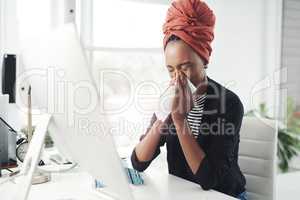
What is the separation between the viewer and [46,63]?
0.87 m

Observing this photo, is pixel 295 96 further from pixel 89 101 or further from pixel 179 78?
pixel 89 101

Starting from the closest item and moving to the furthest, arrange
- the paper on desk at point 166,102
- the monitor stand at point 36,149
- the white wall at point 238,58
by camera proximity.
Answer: the monitor stand at point 36,149
the paper on desk at point 166,102
the white wall at point 238,58

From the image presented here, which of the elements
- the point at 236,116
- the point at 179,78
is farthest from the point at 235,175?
the point at 179,78

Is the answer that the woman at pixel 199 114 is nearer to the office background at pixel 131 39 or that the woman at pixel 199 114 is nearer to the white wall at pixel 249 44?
the office background at pixel 131 39

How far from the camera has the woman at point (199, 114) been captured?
1636 mm

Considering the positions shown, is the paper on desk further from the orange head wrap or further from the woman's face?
the orange head wrap

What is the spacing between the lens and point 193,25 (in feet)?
5.35

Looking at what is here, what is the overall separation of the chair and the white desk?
383mm

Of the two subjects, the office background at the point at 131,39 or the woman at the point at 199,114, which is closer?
the woman at the point at 199,114

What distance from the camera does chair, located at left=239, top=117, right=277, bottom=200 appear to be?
1643 mm

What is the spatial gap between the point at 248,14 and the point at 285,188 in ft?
4.24

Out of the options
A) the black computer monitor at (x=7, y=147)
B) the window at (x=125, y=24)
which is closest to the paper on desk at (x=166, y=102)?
the window at (x=125, y=24)

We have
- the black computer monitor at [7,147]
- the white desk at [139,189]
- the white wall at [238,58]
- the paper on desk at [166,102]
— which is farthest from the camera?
the white wall at [238,58]

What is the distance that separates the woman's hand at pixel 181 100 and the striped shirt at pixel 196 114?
3 centimetres
